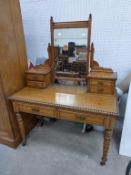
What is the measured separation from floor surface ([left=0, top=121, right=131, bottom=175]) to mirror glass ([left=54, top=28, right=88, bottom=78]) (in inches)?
33.2

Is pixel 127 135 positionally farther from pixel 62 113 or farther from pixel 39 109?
pixel 39 109

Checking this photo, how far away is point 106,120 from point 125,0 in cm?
125

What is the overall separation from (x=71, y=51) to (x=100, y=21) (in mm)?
493

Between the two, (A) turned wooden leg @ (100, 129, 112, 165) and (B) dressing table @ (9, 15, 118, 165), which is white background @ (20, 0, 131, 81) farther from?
(A) turned wooden leg @ (100, 129, 112, 165)

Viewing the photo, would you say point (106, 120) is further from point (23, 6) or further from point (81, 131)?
point (23, 6)

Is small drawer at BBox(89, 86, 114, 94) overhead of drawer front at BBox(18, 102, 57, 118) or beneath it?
overhead

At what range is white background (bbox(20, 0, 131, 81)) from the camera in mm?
Result: 1550

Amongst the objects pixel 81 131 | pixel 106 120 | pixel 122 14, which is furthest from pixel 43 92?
pixel 122 14

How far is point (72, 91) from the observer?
1.54m

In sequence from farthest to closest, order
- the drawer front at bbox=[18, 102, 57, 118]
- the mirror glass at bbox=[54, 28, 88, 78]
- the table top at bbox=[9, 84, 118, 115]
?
1. the mirror glass at bbox=[54, 28, 88, 78]
2. the drawer front at bbox=[18, 102, 57, 118]
3. the table top at bbox=[9, 84, 118, 115]

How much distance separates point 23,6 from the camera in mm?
1861

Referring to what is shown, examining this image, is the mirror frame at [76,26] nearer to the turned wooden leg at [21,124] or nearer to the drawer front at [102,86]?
the drawer front at [102,86]

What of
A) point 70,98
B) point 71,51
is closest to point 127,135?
point 70,98

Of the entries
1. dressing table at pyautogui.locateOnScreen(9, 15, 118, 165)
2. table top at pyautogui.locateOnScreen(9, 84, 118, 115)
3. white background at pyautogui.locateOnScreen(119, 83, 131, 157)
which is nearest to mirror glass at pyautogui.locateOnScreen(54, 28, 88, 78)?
dressing table at pyautogui.locateOnScreen(9, 15, 118, 165)
